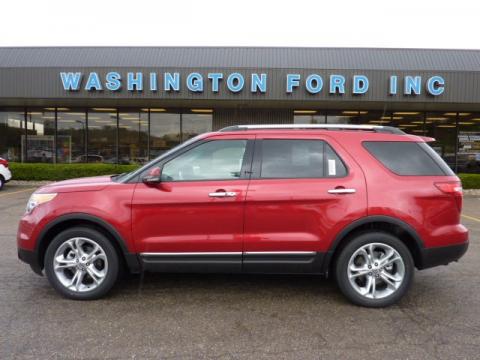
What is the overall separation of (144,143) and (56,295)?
14.8 m

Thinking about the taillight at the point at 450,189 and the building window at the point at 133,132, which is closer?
the taillight at the point at 450,189

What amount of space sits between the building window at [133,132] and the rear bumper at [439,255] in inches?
628

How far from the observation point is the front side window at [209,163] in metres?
4.09

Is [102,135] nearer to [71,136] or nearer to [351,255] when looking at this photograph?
[71,136]

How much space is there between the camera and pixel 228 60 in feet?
60.1

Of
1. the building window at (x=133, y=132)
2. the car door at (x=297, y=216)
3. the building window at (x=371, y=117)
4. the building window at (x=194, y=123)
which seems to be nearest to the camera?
the car door at (x=297, y=216)

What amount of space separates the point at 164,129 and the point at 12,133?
7080 mm

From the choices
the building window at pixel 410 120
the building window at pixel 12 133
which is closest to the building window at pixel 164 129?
the building window at pixel 12 133

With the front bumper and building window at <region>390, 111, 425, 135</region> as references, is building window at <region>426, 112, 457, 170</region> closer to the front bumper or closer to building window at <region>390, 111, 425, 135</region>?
building window at <region>390, 111, 425, 135</region>

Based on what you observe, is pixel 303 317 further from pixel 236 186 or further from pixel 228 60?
pixel 228 60

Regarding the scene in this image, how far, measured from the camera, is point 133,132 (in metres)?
18.5

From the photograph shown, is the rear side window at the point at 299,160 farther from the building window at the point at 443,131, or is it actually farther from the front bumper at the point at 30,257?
the building window at the point at 443,131

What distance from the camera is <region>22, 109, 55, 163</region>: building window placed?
61.4 ft

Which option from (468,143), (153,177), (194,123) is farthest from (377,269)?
(468,143)
